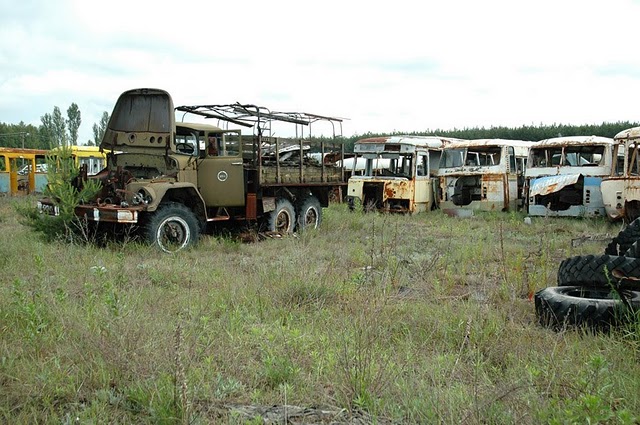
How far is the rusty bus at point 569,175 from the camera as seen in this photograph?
42.1 feet

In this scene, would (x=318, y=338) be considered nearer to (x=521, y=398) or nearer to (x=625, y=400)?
(x=521, y=398)

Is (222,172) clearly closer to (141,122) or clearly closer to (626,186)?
(141,122)

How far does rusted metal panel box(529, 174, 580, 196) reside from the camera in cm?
1293

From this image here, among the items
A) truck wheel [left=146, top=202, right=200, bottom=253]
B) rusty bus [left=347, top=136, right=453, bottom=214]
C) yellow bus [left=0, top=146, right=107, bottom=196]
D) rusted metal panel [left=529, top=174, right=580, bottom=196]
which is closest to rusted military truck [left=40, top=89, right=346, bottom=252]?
truck wheel [left=146, top=202, right=200, bottom=253]

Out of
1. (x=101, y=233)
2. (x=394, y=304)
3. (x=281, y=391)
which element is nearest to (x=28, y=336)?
(x=281, y=391)

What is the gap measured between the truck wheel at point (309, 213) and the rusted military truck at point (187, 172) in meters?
0.26

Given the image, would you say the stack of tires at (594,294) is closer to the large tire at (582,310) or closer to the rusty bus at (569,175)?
the large tire at (582,310)

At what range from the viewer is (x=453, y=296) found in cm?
595

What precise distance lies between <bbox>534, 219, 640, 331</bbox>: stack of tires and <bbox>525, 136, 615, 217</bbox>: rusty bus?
7.70 meters

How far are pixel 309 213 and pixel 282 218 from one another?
0.91 m

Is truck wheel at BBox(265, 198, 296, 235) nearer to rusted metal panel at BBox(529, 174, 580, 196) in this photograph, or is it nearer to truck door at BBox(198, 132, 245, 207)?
truck door at BBox(198, 132, 245, 207)

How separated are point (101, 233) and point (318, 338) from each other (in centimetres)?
639

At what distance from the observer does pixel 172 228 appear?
9.35 meters

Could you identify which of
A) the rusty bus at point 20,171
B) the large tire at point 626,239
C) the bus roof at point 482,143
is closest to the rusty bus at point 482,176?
the bus roof at point 482,143
